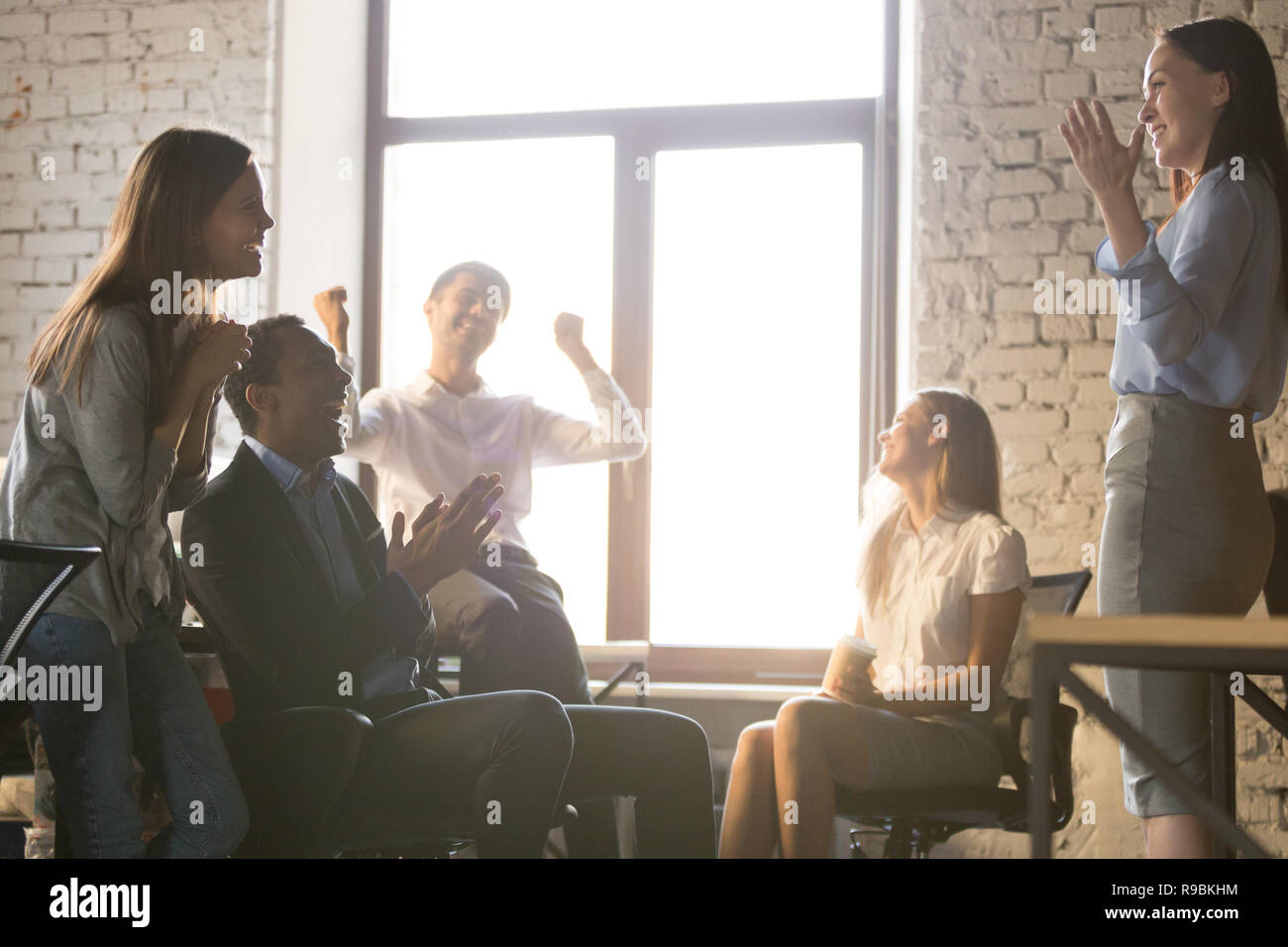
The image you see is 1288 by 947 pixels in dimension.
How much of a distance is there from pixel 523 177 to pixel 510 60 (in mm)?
421

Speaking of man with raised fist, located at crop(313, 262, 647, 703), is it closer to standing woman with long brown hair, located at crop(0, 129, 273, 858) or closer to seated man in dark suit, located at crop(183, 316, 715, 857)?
seated man in dark suit, located at crop(183, 316, 715, 857)

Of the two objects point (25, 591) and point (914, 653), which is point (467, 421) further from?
point (25, 591)

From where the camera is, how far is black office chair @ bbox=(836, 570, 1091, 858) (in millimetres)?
2234

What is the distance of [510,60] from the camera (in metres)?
4.21

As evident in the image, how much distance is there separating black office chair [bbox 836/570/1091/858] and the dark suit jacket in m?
0.92

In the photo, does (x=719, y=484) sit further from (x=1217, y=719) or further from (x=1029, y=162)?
(x=1217, y=719)

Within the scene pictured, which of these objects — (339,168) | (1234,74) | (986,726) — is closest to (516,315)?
(339,168)

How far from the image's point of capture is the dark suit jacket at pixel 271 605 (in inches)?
73.9

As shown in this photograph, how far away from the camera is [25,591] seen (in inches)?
62.6

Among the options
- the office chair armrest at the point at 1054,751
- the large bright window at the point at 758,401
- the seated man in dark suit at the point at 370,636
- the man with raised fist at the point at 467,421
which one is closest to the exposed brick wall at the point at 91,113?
the man with raised fist at the point at 467,421

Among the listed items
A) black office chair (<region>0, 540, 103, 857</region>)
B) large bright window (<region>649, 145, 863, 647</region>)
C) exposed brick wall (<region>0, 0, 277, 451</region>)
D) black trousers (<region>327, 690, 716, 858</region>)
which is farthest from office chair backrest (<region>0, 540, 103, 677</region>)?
large bright window (<region>649, 145, 863, 647</region>)

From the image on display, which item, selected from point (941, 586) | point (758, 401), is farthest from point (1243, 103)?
point (758, 401)

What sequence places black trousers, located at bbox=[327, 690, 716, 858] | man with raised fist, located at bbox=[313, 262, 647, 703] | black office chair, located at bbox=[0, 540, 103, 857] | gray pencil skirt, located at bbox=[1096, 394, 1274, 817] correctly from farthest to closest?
man with raised fist, located at bbox=[313, 262, 647, 703]
black trousers, located at bbox=[327, 690, 716, 858]
gray pencil skirt, located at bbox=[1096, 394, 1274, 817]
black office chair, located at bbox=[0, 540, 103, 857]
